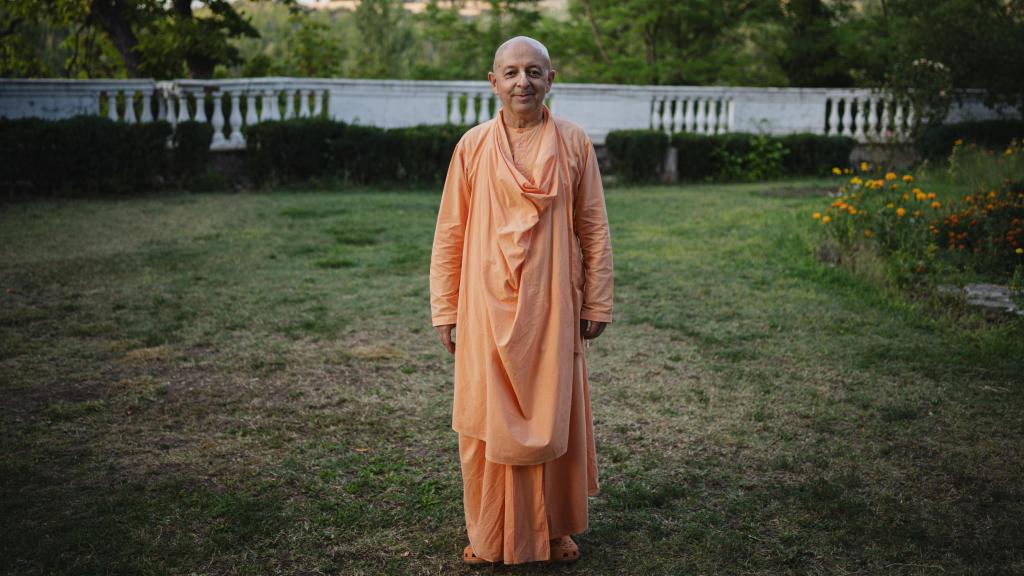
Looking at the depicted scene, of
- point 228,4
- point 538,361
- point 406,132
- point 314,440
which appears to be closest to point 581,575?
point 538,361

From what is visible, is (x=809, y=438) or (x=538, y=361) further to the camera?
(x=809, y=438)

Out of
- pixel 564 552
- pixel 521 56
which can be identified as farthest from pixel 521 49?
pixel 564 552

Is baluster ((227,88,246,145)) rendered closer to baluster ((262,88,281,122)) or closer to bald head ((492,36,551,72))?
baluster ((262,88,281,122))

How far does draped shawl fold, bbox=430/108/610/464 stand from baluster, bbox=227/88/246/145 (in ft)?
34.4

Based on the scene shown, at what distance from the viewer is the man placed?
2852mm

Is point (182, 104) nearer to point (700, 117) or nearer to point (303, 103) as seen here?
point (303, 103)

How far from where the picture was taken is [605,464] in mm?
4059

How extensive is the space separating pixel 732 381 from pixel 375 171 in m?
8.75

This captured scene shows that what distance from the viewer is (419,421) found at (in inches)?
178

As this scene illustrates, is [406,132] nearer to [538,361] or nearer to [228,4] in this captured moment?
[228,4]

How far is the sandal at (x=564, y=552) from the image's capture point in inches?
126

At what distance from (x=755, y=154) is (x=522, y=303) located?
39.8 ft

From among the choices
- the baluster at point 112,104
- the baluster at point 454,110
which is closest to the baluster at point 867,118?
the baluster at point 454,110

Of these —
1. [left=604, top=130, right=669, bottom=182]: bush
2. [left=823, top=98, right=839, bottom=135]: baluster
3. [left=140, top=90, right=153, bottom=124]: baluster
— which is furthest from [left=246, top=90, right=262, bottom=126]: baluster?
[left=823, top=98, right=839, bottom=135]: baluster
